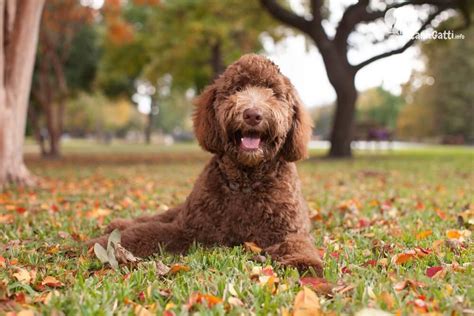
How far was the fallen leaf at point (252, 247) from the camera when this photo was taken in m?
3.64

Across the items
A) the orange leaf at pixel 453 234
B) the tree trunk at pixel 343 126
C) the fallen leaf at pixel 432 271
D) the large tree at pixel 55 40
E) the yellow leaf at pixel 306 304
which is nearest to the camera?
the yellow leaf at pixel 306 304

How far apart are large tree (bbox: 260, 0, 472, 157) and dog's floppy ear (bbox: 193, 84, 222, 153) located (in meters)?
14.1

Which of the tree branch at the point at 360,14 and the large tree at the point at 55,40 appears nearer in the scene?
the tree branch at the point at 360,14

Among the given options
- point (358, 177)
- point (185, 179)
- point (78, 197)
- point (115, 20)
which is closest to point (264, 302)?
point (78, 197)

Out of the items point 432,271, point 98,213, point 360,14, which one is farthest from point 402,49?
point 432,271

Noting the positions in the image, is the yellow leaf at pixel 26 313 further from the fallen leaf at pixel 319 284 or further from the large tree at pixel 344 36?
the large tree at pixel 344 36

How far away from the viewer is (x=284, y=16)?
56.9ft

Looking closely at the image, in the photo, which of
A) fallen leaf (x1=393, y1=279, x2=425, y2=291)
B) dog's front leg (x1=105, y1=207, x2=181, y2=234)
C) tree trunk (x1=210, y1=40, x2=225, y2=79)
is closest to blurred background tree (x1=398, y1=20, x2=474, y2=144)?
tree trunk (x1=210, y1=40, x2=225, y2=79)

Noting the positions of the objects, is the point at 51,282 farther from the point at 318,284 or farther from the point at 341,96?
the point at 341,96

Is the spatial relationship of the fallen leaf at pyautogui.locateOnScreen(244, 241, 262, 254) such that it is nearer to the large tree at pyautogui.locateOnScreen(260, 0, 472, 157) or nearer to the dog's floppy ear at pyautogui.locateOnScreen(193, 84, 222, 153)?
the dog's floppy ear at pyautogui.locateOnScreen(193, 84, 222, 153)

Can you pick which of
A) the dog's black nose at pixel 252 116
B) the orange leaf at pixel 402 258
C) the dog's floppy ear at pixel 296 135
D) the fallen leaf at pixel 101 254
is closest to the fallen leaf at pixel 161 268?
the fallen leaf at pixel 101 254

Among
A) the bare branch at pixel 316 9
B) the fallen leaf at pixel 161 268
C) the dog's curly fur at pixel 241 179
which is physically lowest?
the fallen leaf at pixel 161 268

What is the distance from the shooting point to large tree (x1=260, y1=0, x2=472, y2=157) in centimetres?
1703

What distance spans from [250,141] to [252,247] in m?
0.80
